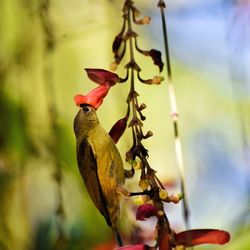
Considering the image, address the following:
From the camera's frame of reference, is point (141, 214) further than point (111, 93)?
No

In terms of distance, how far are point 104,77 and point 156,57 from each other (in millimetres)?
104

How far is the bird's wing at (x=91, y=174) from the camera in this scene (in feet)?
3.37

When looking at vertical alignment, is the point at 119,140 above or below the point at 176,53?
below

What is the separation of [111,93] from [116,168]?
0.50 ft

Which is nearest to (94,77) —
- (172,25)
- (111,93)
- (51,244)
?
(111,93)

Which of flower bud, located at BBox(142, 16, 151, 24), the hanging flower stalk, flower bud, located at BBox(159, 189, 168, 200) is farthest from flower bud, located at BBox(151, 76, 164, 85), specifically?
flower bud, located at BBox(159, 189, 168, 200)

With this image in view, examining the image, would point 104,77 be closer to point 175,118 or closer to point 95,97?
point 95,97

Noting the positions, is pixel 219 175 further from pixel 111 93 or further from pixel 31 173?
pixel 31 173

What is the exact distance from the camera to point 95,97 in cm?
104

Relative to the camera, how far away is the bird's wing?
1.03 meters

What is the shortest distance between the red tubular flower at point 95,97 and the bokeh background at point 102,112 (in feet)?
0.14

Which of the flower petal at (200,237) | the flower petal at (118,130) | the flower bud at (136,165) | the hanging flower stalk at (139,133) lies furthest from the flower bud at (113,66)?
the flower petal at (200,237)

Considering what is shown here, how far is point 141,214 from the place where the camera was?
0.91 meters

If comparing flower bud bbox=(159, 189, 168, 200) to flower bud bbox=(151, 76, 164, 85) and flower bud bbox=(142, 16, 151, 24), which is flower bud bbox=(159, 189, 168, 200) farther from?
flower bud bbox=(142, 16, 151, 24)
